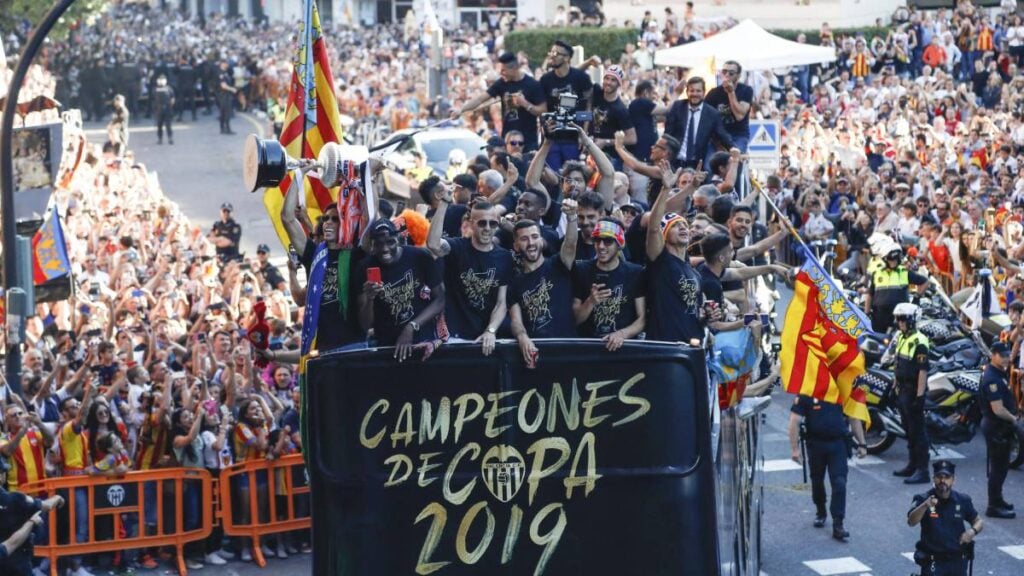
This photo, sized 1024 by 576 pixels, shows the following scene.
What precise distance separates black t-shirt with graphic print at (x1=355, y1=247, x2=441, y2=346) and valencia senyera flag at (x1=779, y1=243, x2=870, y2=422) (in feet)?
15.1

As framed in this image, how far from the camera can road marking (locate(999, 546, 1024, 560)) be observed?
14.4 m

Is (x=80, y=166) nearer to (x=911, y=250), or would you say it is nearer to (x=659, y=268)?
(x=911, y=250)

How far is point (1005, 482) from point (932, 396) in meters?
1.29

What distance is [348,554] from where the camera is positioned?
7992mm

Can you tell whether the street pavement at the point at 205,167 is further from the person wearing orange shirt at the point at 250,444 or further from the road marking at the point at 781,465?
the person wearing orange shirt at the point at 250,444

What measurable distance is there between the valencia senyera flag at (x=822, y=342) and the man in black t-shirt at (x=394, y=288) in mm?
4651

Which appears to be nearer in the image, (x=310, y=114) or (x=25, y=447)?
(x=310, y=114)

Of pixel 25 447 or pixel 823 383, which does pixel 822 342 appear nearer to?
pixel 823 383

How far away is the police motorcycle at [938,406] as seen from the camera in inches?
682

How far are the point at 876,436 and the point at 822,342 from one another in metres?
3.79

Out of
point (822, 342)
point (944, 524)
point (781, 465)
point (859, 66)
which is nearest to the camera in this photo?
point (944, 524)

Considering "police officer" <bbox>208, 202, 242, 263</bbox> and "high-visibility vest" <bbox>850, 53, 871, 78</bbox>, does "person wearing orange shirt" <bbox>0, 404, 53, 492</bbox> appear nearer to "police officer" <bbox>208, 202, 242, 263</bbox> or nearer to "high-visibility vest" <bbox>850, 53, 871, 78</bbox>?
"police officer" <bbox>208, 202, 242, 263</bbox>

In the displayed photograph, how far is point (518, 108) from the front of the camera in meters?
16.2

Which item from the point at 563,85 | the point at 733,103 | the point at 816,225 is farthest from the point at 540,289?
the point at 816,225
